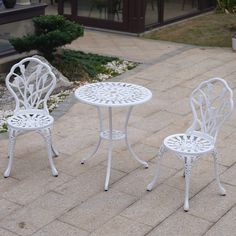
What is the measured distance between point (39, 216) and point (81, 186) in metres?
0.57

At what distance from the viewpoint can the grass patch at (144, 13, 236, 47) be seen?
9.71m

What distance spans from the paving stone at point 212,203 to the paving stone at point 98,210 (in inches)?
19.4

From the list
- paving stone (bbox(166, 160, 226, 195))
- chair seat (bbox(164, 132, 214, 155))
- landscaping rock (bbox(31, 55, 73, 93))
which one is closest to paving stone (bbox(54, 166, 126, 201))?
paving stone (bbox(166, 160, 226, 195))

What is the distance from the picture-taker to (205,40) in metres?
9.74

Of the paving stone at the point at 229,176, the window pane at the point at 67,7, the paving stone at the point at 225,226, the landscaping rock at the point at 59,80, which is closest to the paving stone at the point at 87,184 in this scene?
the paving stone at the point at 229,176

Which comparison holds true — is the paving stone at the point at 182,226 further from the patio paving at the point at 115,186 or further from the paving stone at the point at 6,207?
the paving stone at the point at 6,207

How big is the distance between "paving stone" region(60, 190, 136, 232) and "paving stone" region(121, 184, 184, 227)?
9 cm

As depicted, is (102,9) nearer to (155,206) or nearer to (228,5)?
(228,5)

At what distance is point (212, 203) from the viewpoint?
439 cm

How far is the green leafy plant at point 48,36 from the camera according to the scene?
7137mm

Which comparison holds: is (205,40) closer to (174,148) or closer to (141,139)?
(141,139)

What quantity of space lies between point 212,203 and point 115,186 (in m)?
0.80

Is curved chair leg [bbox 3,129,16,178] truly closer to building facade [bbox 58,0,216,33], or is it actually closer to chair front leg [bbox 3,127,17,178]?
chair front leg [bbox 3,127,17,178]

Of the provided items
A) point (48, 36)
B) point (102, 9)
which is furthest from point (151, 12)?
point (48, 36)
